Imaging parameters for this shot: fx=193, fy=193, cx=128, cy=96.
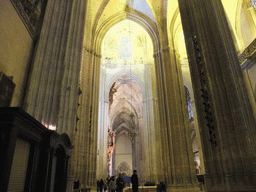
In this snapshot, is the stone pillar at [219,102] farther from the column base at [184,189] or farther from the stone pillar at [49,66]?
the column base at [184,189]

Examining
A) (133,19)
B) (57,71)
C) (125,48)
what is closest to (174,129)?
(57,71)

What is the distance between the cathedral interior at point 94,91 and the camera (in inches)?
119

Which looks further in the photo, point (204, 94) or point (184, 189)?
point (184, 189)

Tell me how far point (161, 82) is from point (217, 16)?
17.7 feet

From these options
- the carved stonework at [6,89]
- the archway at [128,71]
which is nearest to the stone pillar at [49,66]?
the carved stonework at [6,89]

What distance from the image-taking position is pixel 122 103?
82.0ft

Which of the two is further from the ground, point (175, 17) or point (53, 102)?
point (175, 17)

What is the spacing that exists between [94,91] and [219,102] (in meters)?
7.10

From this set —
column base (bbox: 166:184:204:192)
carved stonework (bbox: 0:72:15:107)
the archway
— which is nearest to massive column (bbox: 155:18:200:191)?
column base (bbox: 166:184:204:192)

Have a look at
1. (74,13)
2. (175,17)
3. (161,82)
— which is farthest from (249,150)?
(175,17)

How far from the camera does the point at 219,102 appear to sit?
4270mm

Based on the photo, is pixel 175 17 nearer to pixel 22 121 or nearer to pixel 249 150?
pixel 249 150

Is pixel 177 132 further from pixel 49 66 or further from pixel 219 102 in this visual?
pixel 49 66

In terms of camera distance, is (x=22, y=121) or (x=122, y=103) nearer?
(x=22, y=121)
